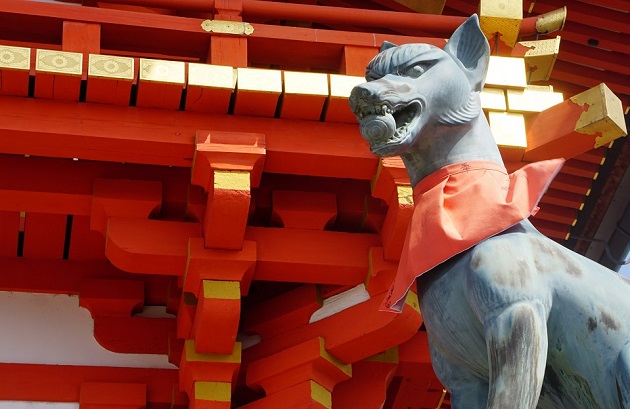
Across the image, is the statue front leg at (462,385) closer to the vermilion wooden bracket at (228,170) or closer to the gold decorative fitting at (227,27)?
the vermilion wooden bracket at (228,170)

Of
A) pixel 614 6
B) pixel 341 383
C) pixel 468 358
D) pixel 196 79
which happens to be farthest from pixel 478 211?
pixel 614 6

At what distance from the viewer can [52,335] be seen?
283 inches

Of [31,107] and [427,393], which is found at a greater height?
[31,107]

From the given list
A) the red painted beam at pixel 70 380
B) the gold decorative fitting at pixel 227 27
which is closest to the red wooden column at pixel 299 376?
the red painted beam at pixel 70 380

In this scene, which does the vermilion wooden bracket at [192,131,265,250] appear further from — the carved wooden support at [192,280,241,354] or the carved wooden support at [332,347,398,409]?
the carved wooden support at [332,347,398,409]

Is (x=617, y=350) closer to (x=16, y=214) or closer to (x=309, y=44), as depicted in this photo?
(x=309, y=44)

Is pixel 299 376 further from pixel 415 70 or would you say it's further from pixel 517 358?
pixel 517 358

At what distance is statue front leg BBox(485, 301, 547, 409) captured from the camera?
3859 millimetres

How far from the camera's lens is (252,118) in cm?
636

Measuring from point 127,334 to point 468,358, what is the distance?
11.0 feet

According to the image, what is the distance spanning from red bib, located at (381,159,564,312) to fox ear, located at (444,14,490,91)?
0.33 meters

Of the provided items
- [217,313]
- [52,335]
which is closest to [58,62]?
[217,313]

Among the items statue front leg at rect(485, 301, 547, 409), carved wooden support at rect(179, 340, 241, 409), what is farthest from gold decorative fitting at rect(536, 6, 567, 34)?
statue front leg at rect(485, 301, 547, 409)

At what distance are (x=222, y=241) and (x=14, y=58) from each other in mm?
1127
